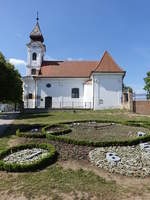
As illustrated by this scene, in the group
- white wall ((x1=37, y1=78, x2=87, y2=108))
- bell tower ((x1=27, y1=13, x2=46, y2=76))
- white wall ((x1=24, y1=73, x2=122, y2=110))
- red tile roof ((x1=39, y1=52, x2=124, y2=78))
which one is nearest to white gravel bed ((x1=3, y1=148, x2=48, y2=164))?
white wall ((x1=24, y1=73, x2=122, y2=110))

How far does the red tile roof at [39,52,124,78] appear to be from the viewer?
3148 cm

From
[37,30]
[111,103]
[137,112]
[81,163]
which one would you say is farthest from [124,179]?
[37,30]

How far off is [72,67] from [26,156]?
3089 centimetres

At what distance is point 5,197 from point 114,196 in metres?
3.02

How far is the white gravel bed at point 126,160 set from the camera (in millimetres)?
6570

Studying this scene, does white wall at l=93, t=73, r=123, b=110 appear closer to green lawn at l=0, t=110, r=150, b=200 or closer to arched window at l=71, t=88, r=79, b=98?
arched window at l=71, t=88, r=79, b=98

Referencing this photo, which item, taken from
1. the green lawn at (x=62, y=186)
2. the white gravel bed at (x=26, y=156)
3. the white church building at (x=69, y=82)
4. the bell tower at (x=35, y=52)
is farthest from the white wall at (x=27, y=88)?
the green lawn at (x=62, y=186)

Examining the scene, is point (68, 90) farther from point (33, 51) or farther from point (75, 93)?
point (33, 51)

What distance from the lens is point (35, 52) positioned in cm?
4031

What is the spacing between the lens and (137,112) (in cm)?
2308

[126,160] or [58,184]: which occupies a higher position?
[126,160]

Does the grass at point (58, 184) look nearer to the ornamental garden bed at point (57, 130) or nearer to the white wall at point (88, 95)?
the ornamental garden bed at point (57, 130)

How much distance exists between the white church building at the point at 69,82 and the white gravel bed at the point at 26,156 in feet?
73.9

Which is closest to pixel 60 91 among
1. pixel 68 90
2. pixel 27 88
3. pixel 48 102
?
pixel 68 90
